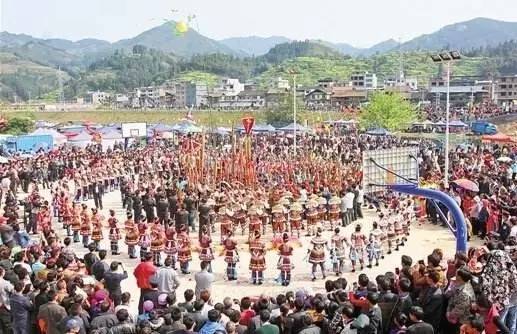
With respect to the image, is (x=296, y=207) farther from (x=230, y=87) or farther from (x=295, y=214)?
(x=230, y=87)

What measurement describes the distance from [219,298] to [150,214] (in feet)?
23.0

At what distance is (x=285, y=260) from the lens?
14133 millimetres

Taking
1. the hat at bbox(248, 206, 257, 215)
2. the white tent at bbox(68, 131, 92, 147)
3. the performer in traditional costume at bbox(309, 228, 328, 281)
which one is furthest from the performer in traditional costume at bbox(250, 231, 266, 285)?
the white tent at bbox(68, 131, 92, 147)

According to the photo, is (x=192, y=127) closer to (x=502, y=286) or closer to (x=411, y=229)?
(x=411, y=229)

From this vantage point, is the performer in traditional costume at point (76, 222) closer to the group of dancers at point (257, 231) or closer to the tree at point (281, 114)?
the group of dancers at point (257, 231)

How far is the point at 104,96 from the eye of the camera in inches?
6299

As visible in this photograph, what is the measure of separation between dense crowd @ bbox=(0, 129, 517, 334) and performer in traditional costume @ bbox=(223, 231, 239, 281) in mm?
47

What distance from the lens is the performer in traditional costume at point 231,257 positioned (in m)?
14.5

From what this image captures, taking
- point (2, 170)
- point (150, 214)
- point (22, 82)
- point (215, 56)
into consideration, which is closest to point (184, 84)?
point (215, 56)

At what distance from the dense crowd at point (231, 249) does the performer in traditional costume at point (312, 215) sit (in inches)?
1.5

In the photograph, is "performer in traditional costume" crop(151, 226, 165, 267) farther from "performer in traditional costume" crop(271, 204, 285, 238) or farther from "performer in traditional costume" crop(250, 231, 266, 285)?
"performer in traditional costume" crop(271, 204, 285, 238)

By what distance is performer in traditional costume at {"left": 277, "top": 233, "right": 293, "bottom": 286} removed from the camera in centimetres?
1402

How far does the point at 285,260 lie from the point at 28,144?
2941 cm

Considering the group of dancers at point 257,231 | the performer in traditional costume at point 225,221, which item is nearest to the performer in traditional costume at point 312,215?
A: the group of dancers at point 257,231
